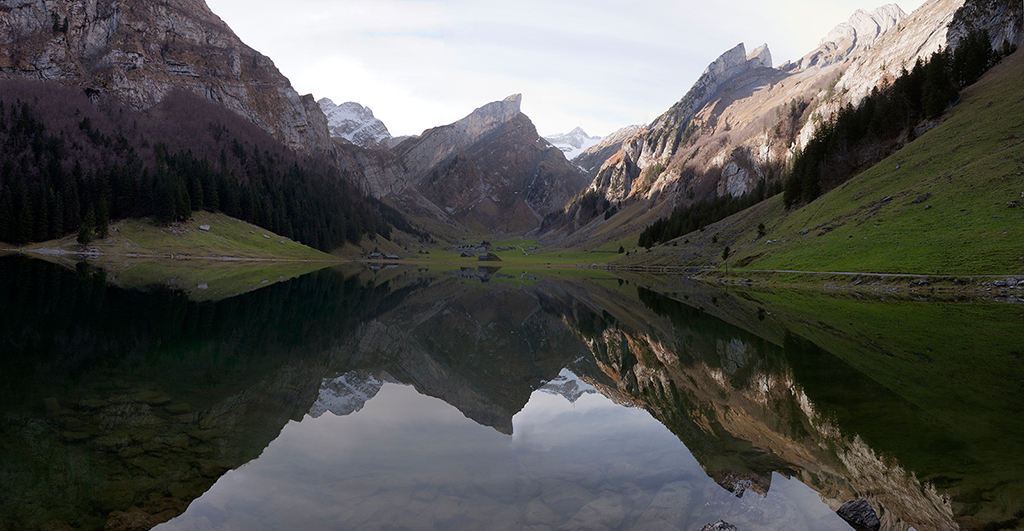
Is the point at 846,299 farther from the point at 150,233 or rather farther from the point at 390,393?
the point at 150,233

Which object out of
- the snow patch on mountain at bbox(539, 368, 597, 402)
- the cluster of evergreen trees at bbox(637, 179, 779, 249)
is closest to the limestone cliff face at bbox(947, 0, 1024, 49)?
the cluster of evergreen trees at bbox(637, 179, 779, 249)

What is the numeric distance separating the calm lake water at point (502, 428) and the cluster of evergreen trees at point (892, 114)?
62.8 metres

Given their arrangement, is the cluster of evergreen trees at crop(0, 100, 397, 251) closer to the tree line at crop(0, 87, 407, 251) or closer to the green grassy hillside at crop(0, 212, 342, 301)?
the tree line at crop(0, 87, 407, 251)

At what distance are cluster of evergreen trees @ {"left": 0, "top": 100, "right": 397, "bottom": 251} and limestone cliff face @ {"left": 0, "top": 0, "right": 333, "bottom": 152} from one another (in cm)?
3847

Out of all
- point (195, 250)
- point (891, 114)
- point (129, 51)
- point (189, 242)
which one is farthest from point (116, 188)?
point (891, 114)

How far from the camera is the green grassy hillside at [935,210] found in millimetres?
41688

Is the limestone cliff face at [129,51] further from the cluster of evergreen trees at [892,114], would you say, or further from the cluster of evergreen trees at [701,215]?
the cluster of evergreen trees at [892,114]

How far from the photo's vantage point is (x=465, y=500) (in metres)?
8.52

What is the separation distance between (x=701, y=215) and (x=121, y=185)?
431 feet

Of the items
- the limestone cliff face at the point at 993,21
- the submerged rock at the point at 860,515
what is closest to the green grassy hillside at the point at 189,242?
the submerged rock at the point at 860,515

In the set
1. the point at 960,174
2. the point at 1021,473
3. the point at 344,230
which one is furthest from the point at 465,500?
the point at 344,230

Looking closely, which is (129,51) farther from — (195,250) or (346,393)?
(346,393)

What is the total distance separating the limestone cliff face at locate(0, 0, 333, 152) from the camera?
13512 centimetres

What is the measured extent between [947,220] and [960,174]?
409 inches
